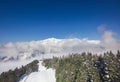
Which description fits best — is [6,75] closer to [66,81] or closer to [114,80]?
[66,81]

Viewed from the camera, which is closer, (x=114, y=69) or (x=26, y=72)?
(x=114, y=69)

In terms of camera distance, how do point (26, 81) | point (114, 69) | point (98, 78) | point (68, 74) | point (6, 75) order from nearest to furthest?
1. point (98, 78)
2. point (114, 69)
3. point (68, 74)
4. point (6, 75)
5. point (26, 81)

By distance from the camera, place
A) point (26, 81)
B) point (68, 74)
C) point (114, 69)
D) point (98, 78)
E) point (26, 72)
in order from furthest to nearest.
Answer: point (26, 72) → point (26, 81) → point (68, 74) → point (114, 69) → point (98, 78)

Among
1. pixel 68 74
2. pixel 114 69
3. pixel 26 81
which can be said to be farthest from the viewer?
pixel 26 81

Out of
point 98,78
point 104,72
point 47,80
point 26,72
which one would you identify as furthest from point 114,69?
point 26,72

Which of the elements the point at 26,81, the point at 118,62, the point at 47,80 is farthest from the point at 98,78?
the point at 26,81

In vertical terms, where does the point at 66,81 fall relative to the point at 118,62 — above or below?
below

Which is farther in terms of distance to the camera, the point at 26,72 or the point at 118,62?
the point at 26,72

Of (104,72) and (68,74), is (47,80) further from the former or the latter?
(104,72)

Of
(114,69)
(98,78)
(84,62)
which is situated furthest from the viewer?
(84,62)

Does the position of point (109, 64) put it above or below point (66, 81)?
above
